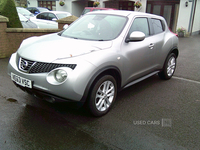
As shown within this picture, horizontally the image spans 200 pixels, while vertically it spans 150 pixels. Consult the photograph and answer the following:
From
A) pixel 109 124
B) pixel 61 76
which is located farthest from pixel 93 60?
pixel 109 124

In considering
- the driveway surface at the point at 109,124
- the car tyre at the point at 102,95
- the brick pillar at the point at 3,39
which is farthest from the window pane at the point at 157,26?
the brick pillar at the point at 3,39

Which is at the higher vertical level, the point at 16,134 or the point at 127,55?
the point at 127,55

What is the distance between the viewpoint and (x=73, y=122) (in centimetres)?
327

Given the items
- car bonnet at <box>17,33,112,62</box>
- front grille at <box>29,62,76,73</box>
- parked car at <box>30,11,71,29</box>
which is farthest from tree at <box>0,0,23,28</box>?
front grille at <box>29,62,76,73</box>

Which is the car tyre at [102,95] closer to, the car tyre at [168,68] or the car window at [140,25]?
the car window at [140,25]

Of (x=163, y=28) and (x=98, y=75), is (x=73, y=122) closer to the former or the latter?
(x=98, y=75)

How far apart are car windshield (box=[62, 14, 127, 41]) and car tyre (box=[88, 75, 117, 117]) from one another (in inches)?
33.5

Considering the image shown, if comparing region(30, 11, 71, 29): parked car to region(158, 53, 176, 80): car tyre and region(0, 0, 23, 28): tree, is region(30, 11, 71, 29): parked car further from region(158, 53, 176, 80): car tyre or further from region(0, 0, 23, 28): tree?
region(158, 53, 176, 80): car tyre

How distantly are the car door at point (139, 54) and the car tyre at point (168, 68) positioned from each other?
74cm

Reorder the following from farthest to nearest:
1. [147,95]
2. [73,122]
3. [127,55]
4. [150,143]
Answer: [147,95] → [127,55] → [73,122] → [150,143]

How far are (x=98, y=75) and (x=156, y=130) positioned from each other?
1228 mm

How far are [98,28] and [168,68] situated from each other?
7.92ft

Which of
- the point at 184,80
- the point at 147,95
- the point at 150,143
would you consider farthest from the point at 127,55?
the point at 184,80

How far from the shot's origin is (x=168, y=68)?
541 cm
